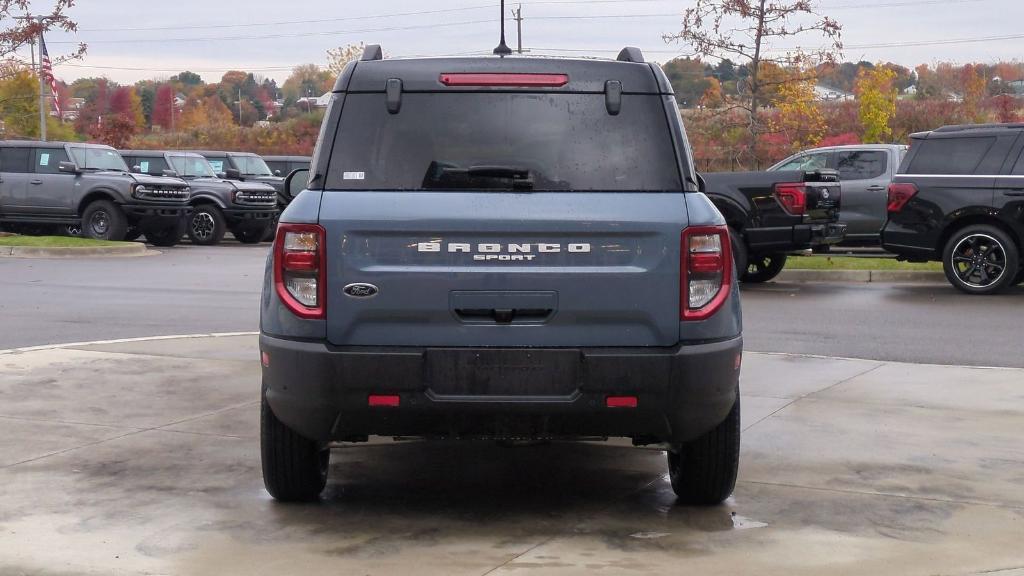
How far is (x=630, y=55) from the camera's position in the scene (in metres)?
5.89

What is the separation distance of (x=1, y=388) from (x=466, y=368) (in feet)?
16.4

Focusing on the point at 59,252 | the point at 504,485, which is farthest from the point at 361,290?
the point at 59,252

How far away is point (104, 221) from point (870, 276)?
1471 cm

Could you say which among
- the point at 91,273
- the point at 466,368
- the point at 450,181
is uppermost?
the point at 450,181

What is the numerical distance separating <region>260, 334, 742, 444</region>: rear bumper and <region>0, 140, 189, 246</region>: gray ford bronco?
68.9 ft

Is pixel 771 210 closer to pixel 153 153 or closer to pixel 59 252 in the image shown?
pixel 59 252

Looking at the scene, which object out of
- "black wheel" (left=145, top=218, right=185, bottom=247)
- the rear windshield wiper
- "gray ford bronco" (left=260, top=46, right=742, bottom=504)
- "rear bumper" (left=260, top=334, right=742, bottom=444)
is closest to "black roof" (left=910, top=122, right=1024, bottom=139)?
"gray ford bronco" (left=260, top=46, right=742, bottom=504)

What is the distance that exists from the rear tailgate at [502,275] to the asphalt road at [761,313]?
6.34 m

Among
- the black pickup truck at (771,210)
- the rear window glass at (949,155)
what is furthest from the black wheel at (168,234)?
the rear window glass at (949,155)

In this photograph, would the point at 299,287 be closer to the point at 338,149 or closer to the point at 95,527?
the point at 338,149

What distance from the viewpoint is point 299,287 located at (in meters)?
5.32

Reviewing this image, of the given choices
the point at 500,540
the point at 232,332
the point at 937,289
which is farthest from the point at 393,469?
the point at 937,289

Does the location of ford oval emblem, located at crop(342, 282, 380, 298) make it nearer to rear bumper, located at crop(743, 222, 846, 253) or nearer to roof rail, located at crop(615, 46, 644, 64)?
roof rail, located at crop(615, 46, 644, 64)

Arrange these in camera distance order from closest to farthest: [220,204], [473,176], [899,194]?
[473,176]
[899,194]
[220,204]
